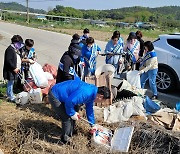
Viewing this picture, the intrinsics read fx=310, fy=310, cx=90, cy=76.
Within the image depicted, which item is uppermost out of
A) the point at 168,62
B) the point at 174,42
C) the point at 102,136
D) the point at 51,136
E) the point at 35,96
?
the point at 174,42

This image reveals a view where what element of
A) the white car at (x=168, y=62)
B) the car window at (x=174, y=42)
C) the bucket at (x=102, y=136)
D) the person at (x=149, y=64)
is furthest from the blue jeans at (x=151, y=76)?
the bucket at (x=102, y=136)

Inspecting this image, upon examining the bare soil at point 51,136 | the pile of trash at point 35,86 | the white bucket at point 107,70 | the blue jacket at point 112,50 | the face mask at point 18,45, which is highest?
the face mask at point 18,45

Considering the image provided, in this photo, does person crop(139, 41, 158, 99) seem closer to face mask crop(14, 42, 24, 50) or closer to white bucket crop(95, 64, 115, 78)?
white bucket crop(95, 64, 115, 78)

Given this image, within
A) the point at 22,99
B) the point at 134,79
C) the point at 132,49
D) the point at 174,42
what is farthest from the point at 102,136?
the point at 174,42

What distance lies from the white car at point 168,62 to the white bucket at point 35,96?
3401mm

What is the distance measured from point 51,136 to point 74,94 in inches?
55.0

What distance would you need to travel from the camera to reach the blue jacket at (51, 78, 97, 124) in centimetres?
416

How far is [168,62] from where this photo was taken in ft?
26.7

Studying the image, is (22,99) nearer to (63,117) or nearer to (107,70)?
(107,70)

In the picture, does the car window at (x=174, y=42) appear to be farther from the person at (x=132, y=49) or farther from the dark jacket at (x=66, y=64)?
the dark jacket at (x=66, y=64)

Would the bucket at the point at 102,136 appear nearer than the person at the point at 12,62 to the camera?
Yes

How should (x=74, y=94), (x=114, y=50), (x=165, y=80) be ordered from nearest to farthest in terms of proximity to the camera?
(x=74, y=94) → (x=114, y=50) → (x=165, y=80)

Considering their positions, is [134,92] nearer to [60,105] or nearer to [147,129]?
[147,129]

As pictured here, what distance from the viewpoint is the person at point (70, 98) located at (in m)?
4.17
